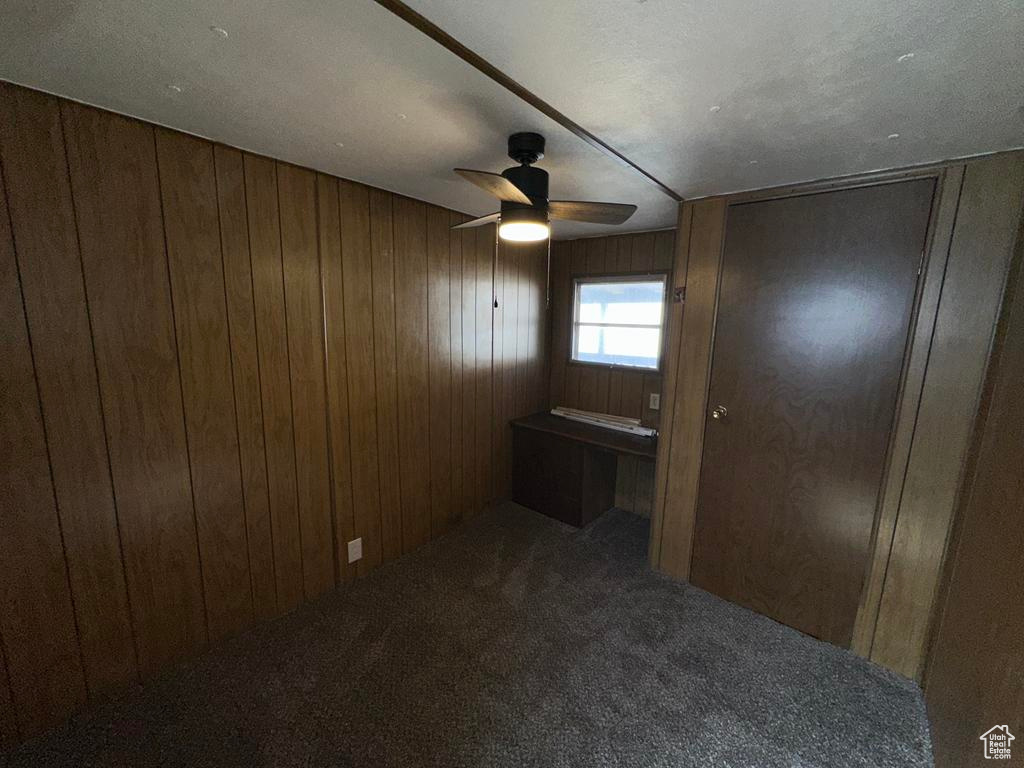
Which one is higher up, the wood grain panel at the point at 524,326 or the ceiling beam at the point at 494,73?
the ceiling beam at the point at 494,73

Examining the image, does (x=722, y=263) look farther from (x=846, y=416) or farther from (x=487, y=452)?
(x=487, y=452)

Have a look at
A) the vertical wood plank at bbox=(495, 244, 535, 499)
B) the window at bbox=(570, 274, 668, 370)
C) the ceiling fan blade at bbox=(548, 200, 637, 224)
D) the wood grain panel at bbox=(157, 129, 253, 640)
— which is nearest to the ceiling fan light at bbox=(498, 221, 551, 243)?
the ceiling fan blade at bbox=(548, 200, 637, 224)

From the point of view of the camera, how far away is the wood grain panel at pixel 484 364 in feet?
9.40

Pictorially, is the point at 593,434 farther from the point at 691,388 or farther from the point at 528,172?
the point at 528,172

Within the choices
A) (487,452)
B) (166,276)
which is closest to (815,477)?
(487,452)

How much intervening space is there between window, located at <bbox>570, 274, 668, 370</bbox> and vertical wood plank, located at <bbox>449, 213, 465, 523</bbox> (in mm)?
1090

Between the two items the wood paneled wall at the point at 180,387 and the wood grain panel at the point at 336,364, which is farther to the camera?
the wood grain panel at the point at 336,364

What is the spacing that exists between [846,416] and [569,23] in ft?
6.27

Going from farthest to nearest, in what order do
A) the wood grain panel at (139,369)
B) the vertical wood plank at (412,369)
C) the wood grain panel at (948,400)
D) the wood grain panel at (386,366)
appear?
the vertical wood plank at (412,369) < the wood grain panel at (386,366) < the wood grain panel at (948,400) < the wood grain panel at (139,369)

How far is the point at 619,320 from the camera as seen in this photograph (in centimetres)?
318

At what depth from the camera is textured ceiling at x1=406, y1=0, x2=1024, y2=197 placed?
0.85 metres

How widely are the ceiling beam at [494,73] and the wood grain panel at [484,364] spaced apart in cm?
133

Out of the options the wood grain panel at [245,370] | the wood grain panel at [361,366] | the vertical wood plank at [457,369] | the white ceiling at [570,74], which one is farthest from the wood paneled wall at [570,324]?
the wood grain panel at [245,370]

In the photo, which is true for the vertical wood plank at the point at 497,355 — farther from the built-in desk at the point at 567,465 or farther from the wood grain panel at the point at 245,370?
the wood grain panel at the point at 245,370
